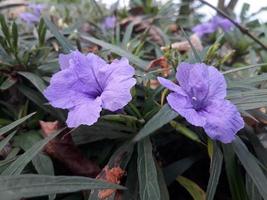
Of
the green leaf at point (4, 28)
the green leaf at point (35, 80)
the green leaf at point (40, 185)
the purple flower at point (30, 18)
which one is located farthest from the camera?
the purple flower at point (30, 18)

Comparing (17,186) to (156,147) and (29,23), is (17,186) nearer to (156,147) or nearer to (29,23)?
(156,147)

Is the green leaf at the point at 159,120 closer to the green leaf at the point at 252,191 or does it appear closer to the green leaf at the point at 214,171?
the green leaf at the point at 214,171

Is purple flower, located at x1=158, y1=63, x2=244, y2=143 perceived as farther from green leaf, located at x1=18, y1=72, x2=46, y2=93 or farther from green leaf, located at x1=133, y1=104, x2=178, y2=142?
green leaf, located at x1=18, y1=72, x2=46, y2=93

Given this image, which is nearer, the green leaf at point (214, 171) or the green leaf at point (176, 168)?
the green leaf at point (214, 171)

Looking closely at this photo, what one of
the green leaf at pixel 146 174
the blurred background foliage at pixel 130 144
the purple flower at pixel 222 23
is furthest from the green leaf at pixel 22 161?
the purple flower at pixel 222 23

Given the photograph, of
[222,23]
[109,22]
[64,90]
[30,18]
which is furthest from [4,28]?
[222,23]

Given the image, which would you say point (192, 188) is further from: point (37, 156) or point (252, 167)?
point (37, 156)

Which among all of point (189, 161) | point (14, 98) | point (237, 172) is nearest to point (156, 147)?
point (189, 161)
